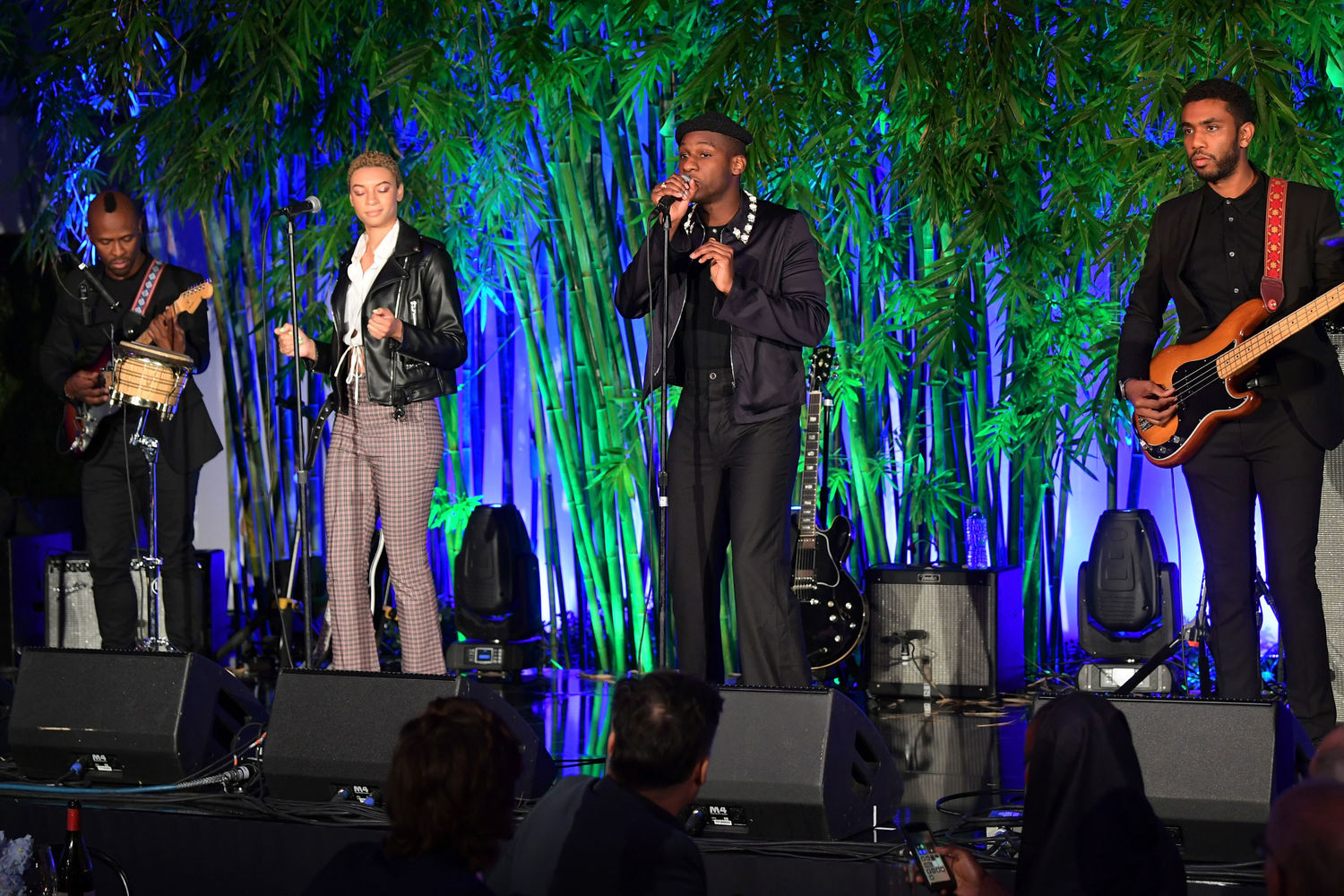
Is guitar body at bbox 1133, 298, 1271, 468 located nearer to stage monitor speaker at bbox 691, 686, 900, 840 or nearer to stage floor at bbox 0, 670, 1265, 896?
stage floor at bbox 0, 670, 1265, 896

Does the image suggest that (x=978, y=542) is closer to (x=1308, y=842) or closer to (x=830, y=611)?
(x=830, y=611)

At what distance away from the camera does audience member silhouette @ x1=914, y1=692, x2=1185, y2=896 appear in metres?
2.03

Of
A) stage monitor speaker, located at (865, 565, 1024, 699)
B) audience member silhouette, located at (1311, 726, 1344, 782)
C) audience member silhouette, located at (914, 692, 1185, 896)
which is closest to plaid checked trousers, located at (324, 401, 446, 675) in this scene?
stage monitor speaker, located at (865, 565, 1024, 699)

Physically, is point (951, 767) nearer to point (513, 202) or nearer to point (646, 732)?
point (646, 732)

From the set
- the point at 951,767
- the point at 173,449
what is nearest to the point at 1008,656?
the point at 951,767

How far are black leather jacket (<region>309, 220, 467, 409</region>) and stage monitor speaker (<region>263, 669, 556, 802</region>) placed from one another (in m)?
0.88

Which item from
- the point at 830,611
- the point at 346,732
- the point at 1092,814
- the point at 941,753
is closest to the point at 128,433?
the point at 346,732

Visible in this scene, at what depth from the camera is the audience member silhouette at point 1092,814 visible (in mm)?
2027

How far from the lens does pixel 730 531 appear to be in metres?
3.62

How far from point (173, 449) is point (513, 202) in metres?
1.63

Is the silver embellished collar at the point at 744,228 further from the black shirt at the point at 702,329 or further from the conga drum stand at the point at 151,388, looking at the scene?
the conga drum stand at the point at 151,388

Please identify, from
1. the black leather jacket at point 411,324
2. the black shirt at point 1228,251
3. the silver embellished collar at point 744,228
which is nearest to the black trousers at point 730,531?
the silver embellished collar at point 744,228

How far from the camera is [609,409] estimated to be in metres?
5.74

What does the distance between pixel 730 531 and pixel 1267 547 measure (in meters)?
1.23
